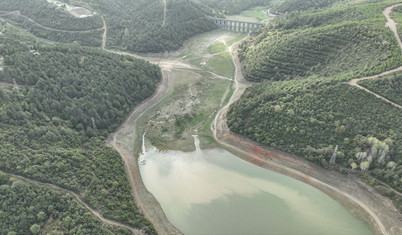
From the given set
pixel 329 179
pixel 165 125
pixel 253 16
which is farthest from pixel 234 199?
pixel 253 16

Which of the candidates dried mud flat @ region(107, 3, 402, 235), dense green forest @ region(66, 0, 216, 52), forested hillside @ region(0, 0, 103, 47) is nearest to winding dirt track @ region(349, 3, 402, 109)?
dried mud flat @ region(107, 3, 402, 235)

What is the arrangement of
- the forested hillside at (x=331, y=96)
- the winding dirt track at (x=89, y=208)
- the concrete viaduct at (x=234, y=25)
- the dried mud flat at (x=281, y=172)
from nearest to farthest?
the winding dirt track at (x=89, y=208)
the dried mud flat at (x=281, y=172)
the forested hillside at (x=331, y=96)
the concrete viaduct at (x=234, y=25)

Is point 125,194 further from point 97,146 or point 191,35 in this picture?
point 191,35

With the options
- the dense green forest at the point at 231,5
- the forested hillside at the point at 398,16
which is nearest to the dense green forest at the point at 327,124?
the forested hillside at the point at 398,16

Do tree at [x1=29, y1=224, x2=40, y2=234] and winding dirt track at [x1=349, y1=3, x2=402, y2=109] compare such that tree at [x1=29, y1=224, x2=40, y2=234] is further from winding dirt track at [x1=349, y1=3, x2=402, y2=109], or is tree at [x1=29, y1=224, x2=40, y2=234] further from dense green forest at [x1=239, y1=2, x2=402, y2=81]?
winding dirt track at [x1=349, y1=3, x2=402, y2=109]

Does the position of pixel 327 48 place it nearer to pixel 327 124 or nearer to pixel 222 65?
pixel 327 124

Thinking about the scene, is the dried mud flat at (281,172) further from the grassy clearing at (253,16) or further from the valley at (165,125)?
the grassy clearing at (253,16)
